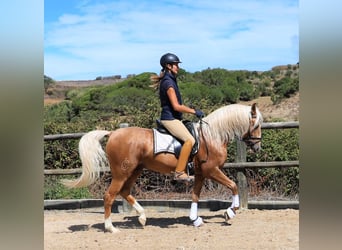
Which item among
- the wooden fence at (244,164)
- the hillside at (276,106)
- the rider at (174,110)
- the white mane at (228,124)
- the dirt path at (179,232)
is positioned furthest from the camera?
the hillside at (276,106)

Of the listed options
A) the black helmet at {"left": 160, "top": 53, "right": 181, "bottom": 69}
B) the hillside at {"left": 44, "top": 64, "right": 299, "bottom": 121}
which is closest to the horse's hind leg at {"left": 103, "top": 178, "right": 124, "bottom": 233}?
the black helmet at {"left": 160, "top": 53, "right": 181, "bottom": 69}

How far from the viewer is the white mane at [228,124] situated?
17.7ft

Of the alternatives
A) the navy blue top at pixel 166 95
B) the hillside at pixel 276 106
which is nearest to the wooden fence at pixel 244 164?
the navy blue top at pixel 166 95

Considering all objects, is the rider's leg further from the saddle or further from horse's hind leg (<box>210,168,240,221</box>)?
horse's hind leg (<box>210,168,240,221</box>)

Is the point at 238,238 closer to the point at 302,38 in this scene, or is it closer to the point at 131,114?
the point at 302,38

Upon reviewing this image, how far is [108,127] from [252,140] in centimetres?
392

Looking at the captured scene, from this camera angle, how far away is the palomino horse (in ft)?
17.5

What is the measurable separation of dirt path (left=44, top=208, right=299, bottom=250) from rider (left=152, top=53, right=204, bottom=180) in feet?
2.38

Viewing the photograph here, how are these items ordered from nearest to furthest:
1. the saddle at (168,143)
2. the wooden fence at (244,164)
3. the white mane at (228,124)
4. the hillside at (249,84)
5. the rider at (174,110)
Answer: the rider at (174,110) → the saddle at (168,143) → the white mane at (228,124) → the wooden fence at (244,164) → the hillside at (249,84)

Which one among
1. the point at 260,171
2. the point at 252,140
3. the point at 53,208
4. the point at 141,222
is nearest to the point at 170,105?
the point at 252,140

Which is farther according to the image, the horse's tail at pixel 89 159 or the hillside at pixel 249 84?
the hillside at pixel 249 84

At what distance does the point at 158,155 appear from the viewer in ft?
17.4

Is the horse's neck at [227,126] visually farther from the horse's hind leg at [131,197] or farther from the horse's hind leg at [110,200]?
the horse's hind leg at [110,200]

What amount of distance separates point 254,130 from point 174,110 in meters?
1.00
